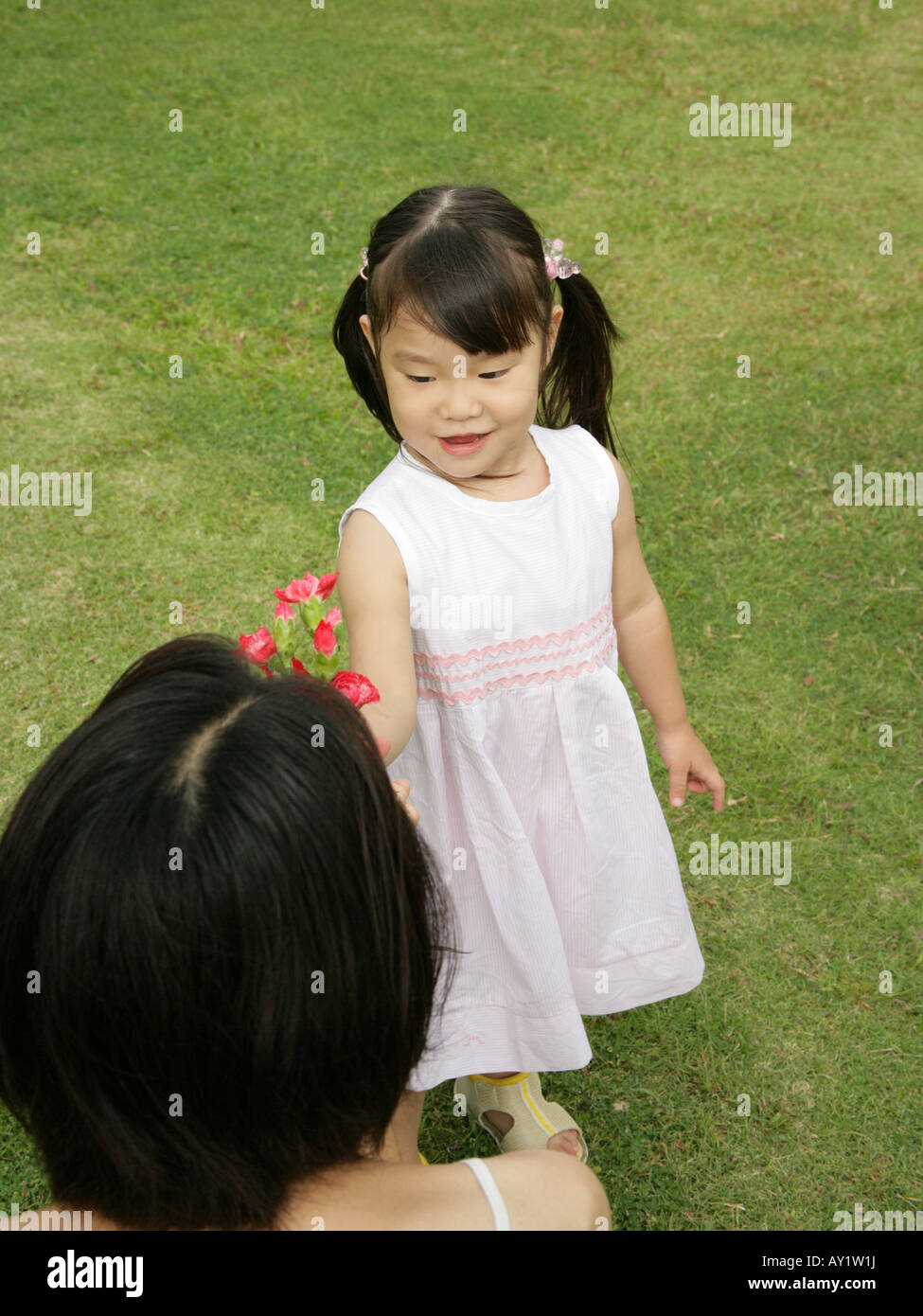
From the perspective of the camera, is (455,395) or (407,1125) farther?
(407,1125)

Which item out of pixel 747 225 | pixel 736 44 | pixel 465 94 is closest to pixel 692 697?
pixel 747 225

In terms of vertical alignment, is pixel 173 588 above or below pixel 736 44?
below

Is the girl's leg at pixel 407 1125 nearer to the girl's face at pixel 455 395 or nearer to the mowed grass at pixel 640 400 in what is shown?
the mowed grass at pixel 640 400

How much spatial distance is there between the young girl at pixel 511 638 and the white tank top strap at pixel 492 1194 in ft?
1.82

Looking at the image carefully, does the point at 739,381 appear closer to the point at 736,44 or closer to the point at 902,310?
the point at 902,310

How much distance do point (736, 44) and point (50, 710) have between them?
5540 mm

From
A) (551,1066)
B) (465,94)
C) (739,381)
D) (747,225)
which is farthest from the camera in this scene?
(465,94)

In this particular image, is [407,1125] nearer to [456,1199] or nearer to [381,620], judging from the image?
[456,1199]

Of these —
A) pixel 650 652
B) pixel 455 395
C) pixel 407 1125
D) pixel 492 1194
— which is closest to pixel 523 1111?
pixel 407 1125

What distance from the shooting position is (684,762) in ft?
7.09

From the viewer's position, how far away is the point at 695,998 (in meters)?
2.54

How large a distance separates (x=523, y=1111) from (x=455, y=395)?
127cm

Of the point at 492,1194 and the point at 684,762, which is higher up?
the point at 684,762
